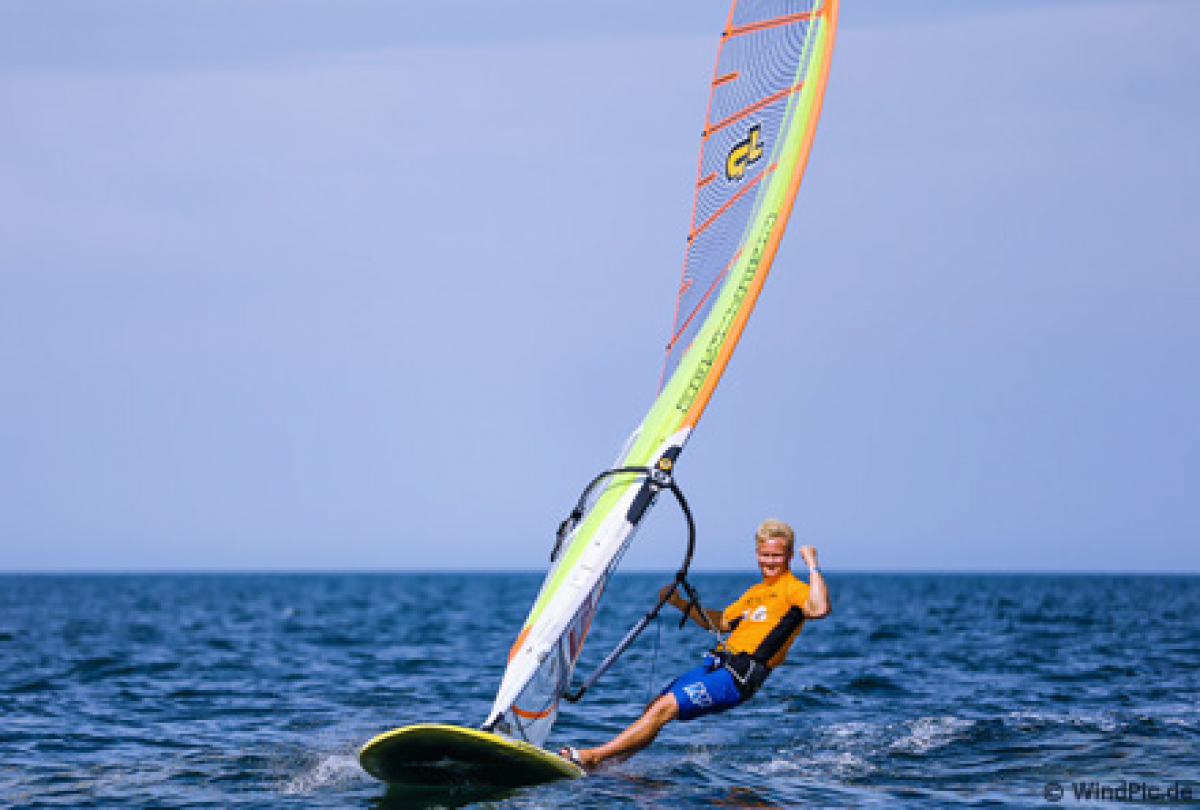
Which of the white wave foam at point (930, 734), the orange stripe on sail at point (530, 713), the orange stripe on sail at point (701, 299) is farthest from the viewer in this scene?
the white wave foam at point (930, 734)

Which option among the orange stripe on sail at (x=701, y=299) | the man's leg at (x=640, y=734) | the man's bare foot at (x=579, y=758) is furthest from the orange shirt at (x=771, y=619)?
the orange stripe on sail at (x=701, y=299)

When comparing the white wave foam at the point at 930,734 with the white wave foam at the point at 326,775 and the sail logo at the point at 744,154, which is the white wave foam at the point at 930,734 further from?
the sail logo at the point at 744,154

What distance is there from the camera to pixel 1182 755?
10.4m

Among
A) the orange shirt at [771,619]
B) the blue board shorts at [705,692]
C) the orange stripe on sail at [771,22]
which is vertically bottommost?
the blue board shorts at [705,692]

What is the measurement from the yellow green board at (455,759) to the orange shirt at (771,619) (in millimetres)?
1390

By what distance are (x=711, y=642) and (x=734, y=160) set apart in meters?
16.9

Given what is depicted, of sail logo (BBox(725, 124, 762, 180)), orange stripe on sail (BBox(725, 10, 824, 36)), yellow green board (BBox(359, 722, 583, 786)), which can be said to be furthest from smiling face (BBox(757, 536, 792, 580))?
orange stripe on sail (BBox(725, 10, 824, 36))

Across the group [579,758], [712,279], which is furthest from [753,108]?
[579,758]

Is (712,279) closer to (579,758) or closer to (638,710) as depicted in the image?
(579,758)

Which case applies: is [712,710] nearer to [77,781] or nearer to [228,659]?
[77,781]

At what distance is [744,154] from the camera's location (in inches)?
A: 379

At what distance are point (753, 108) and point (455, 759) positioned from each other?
4.70 m

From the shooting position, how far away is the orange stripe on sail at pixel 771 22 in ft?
31.0

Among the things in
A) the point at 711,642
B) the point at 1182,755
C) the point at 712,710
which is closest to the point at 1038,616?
the point at 711,642
